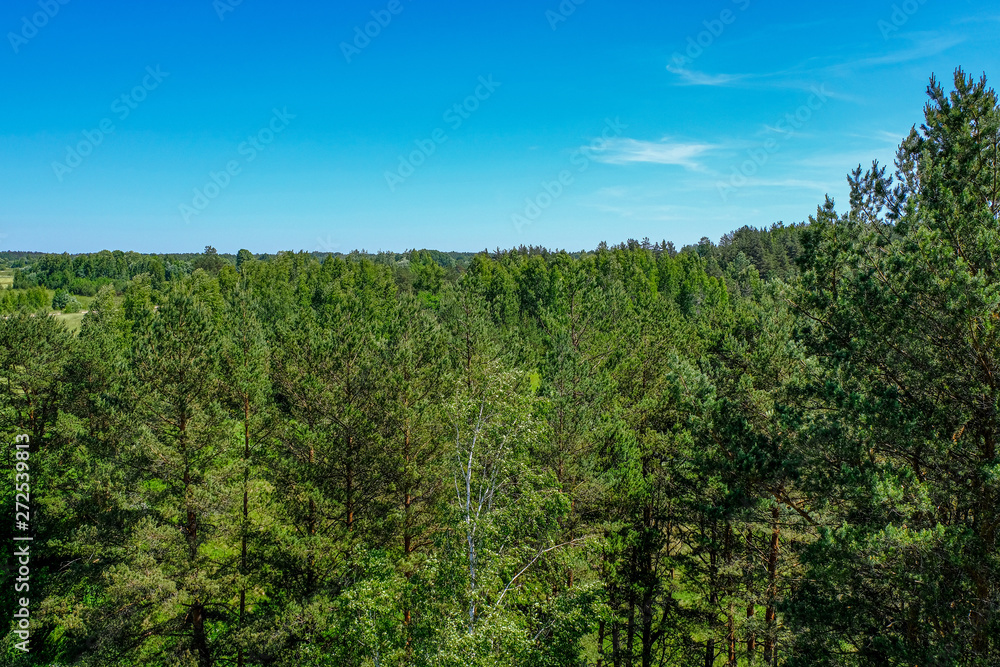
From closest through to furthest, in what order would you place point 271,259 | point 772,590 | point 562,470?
point 772,590, point 562,470, point 271,259

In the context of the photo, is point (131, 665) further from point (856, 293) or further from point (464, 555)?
point (856, 293)

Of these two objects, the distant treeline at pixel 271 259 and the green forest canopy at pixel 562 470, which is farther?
the distant treeline at pixel 271 259

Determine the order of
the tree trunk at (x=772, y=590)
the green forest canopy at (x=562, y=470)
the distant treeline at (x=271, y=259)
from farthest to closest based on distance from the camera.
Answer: the distant treeline at (x=271, y=259)
the tree trunk at (x=772, y=590)
the green forest canopy at (x=562, y=470)

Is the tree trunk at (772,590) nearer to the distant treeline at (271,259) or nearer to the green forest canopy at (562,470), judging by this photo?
the green forest canopy at (562,470)

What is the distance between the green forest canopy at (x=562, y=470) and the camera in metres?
6.56

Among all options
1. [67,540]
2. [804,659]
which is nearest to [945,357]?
[804,659]

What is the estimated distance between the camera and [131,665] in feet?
42.3

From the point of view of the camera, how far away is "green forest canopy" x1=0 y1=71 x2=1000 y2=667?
6.56 meters

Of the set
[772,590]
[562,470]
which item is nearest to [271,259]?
[562,470]

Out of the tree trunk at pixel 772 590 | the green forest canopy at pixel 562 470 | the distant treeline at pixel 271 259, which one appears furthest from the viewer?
the distant treeline at pixel 271 259

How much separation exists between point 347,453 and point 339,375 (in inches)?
84.3

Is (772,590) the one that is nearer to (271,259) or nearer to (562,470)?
(562,470)

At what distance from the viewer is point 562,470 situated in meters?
14.1

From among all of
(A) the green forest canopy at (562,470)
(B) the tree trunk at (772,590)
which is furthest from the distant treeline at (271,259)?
(B) the tree trunk at (772,590)
